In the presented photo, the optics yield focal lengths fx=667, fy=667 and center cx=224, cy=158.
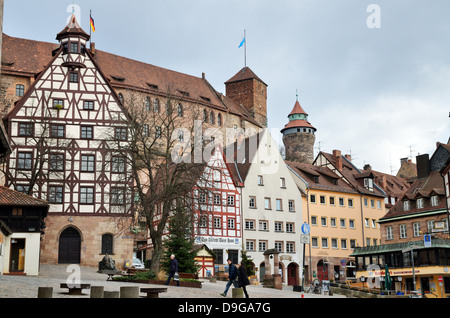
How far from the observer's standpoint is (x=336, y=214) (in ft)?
204

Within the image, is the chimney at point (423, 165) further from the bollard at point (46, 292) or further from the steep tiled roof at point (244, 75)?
the bollard at point (46, 292)

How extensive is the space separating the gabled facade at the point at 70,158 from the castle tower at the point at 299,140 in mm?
57132

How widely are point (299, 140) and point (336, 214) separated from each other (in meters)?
44.4

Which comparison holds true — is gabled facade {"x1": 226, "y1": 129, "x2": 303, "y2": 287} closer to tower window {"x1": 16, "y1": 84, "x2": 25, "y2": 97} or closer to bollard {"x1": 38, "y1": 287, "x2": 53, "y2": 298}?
tower window {"x1": 16, "y1": 84, "x2": 25, "y2": 97}

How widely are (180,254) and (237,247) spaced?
1636 cm

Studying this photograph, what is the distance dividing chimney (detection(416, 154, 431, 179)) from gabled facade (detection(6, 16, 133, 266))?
85.9 ft

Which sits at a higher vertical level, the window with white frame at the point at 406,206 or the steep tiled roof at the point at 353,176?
the steep tiled roof at the point at 353,176

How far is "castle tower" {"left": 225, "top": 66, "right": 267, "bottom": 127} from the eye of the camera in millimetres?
94375

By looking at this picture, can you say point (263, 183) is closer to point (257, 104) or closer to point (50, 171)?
point (50, 171)

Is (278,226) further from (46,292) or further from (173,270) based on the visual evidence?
(46,292)

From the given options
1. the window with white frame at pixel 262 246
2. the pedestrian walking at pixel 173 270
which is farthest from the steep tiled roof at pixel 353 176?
the pedestrian walking at pixel 173 270

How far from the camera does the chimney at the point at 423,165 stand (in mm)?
57938
